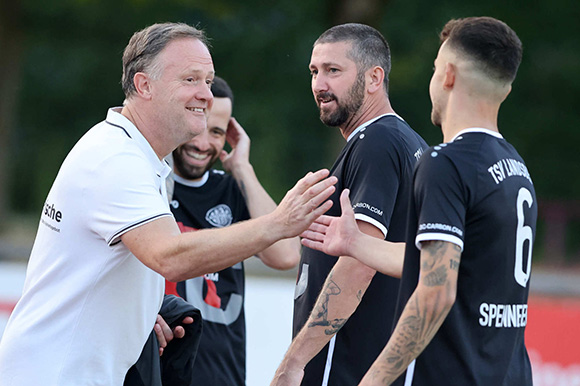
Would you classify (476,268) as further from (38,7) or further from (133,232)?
(38,7)

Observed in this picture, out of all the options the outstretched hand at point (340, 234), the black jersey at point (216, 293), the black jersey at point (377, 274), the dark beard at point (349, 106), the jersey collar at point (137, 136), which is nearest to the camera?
the outstretched hand at point (340, 234)

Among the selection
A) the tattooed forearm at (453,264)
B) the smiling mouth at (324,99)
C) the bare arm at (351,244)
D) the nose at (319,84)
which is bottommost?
the tattooed forearm at (453,264)

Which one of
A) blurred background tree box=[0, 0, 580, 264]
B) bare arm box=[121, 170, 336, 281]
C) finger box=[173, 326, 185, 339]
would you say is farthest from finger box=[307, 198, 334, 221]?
blurred background tree box=[0, 0, 580, 264]

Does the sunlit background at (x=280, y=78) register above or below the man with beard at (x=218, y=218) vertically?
above

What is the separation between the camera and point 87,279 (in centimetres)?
343

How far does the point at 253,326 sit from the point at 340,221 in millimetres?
4341

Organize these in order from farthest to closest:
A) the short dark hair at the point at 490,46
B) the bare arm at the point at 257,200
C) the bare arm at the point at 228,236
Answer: the bare arm at the point at 257,200 → the bare arm at the point at 228,236 → the short dark hair at the point at 490,46

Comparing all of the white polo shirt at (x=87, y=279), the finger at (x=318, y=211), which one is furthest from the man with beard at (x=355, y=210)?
the white polo shirt at (x=87, y=279)

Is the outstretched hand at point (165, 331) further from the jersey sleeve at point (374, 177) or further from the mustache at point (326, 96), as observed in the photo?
the mustache at point (326, 96)

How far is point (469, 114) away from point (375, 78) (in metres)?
1.20

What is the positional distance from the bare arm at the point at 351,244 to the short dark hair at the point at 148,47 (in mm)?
1077

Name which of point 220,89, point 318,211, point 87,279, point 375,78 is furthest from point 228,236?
point 220,89

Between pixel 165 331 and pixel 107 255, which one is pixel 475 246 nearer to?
pixel 107 255

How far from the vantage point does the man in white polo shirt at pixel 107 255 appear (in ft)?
11.0
